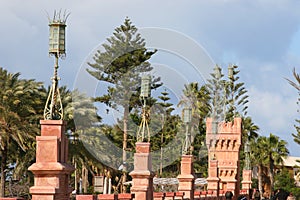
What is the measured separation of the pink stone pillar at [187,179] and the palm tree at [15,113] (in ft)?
28.7

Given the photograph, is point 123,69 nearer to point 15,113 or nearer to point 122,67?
point 122,67

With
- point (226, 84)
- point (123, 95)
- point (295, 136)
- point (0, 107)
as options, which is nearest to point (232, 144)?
point (226, 84)

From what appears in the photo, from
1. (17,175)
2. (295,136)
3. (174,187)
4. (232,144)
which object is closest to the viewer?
(17,175)

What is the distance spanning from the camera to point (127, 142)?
39.2m

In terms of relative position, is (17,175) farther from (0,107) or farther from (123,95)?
(123,95)

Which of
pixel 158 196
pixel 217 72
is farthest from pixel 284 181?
pixel 158 196

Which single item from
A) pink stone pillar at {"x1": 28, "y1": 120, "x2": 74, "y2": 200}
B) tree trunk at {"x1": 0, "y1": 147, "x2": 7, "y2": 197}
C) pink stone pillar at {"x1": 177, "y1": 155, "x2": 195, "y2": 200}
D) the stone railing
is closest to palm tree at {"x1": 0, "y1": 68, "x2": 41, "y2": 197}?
tree trunk at {"x1": 0, "y1": 147, "x2": 7, "y2": 197}

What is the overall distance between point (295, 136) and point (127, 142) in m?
11.4

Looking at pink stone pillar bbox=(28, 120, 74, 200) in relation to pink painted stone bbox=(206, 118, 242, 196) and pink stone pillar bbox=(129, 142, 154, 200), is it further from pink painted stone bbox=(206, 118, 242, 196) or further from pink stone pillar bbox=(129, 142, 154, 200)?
pink painted stone bbox=(206, 118, 242, 196)

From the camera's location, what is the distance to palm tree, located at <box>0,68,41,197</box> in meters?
25.5

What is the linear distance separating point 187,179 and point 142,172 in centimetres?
513

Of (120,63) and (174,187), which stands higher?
(120,63)

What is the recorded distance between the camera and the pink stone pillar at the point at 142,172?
14016 mm

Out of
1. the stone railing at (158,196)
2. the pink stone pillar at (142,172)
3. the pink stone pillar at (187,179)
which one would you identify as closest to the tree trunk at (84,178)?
the stone railing at (158,196)
